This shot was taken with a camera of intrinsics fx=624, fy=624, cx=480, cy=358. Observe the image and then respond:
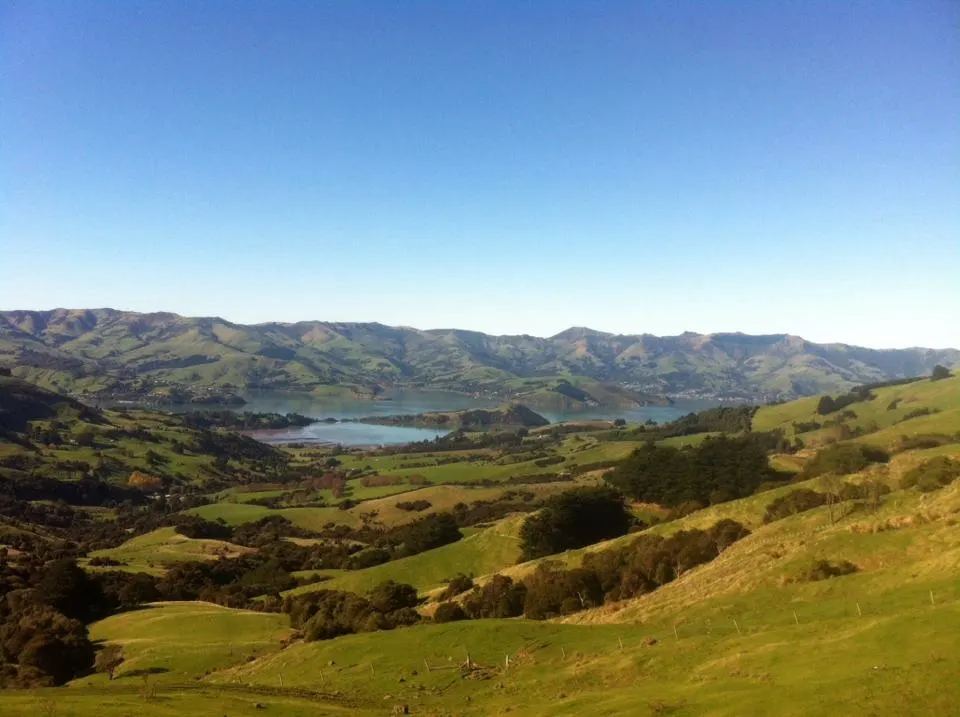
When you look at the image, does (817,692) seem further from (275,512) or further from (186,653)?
(275,512)

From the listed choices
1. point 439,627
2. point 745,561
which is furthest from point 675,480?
point 439,627

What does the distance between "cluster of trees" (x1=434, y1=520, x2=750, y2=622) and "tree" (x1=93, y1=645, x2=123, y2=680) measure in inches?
811

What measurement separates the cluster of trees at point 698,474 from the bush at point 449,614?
1946 inches

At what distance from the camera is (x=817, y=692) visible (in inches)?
621

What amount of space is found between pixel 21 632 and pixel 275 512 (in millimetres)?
95698

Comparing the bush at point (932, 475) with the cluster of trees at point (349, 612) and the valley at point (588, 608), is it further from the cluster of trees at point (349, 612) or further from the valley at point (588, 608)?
the cluster of trees at point (349, 612)

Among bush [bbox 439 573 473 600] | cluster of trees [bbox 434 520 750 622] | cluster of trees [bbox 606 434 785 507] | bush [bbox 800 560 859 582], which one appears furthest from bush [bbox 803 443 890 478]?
bush [bbox 800 560 859 582]

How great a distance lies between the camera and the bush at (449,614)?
43.8 m

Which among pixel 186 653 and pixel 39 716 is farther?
pixel 186 653

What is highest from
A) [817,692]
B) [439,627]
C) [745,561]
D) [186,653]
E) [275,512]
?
[817,692]

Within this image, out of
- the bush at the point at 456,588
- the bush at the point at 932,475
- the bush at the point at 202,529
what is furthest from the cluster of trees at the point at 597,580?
the bush at the point at 202,529

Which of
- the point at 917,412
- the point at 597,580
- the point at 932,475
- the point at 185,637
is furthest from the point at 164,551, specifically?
the point at 917,412

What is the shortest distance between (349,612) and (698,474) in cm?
6651

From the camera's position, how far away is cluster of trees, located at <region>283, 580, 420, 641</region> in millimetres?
42597
